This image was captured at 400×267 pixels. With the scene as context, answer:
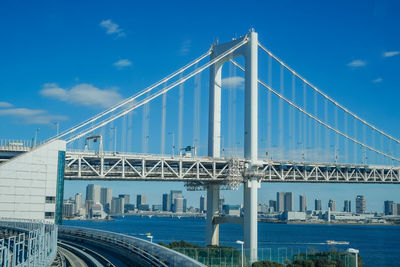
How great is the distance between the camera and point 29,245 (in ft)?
58.1

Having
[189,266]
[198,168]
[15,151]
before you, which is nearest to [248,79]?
[198,168]

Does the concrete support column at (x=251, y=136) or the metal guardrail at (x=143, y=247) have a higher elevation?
the concrete support column at (x=251, y=136)

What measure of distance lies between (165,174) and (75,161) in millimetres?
9064

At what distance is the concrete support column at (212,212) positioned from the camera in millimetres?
54969

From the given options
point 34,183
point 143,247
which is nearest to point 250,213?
point 34,183

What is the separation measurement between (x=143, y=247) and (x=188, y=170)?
24.7 m

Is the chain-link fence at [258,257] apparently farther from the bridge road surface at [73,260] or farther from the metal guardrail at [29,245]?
the metal guardrail at [29,245]

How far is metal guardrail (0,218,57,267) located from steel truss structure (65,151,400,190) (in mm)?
11767

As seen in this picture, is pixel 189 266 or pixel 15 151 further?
pixel 15 151

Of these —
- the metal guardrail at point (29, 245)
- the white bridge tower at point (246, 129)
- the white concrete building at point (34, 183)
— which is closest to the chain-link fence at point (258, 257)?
the metal guardrail at point (29, 245)

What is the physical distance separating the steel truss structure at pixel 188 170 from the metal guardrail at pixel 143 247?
5686 millimetres

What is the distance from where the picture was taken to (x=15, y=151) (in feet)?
139

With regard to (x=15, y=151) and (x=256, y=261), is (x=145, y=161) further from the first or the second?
(x=256, y=261)

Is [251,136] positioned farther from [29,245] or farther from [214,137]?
[29,245]
